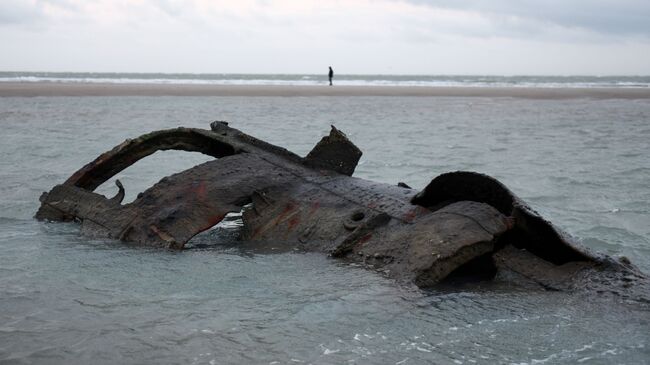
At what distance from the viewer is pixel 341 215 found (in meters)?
5.95

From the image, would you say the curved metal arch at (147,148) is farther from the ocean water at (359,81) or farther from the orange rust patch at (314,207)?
the ocean water at (359,81)

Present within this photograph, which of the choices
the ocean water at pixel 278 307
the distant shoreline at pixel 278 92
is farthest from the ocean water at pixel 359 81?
the ocean water at pixel 278 307

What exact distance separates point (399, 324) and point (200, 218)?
8.39 ft

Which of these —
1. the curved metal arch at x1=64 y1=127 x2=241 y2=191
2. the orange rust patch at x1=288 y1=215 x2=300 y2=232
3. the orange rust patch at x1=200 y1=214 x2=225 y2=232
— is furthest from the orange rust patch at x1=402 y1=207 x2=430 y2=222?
the curved metal arch at x1=64 y1=127 x2=241 y2=191

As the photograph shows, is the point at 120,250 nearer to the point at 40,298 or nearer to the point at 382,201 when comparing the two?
the point at 40,298

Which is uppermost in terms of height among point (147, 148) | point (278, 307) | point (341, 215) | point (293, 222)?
point (147, 148)

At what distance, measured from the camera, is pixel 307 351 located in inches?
153

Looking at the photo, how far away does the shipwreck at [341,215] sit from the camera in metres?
4.82

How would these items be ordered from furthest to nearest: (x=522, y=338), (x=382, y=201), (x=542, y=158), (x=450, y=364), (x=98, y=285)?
(x=542, y=158) → (x=382, y=201) → (x=98, y=285) → (x=522, y=338) → (x=450, y=364)

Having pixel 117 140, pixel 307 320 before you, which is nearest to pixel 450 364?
pixel 307 320

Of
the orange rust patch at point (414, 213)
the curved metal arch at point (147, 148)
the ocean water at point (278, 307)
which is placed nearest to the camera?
the ocean water at point (278, 307)

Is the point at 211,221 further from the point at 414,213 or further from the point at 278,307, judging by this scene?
the point at 278,307

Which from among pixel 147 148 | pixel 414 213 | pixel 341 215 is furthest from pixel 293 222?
pixel 147 148

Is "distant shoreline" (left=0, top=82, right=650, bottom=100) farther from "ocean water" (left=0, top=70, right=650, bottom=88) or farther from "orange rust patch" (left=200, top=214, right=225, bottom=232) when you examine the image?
"orange rust patch" (left=200, top=214, right=225, bottom=232)
